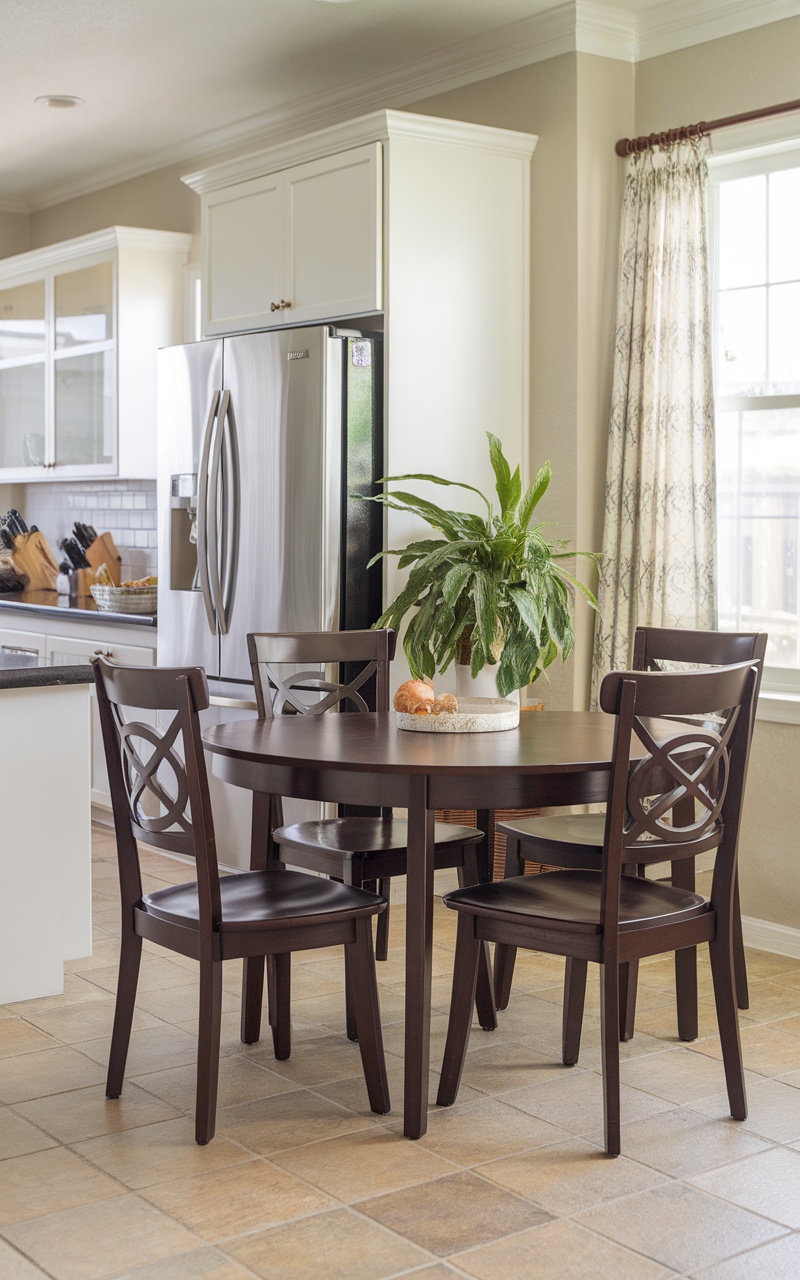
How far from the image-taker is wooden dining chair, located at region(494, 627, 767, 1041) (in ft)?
10.7

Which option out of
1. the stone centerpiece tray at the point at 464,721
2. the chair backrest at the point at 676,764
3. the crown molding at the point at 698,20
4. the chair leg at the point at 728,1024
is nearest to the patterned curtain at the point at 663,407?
the crown molding at the point at 698,20

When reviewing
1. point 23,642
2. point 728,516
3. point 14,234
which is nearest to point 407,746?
point 728,516

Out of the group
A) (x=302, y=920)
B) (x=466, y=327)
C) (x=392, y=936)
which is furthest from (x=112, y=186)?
(x=302, y=920)

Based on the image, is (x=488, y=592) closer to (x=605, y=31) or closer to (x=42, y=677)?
(x=42, y=677)

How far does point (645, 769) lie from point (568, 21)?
9.06 ft

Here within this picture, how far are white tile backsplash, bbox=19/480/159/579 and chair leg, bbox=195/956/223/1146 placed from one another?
397 centimetres

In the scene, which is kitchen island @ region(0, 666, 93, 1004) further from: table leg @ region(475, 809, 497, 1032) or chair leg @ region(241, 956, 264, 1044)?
table leg @ region(475, 809, 497, 1032)

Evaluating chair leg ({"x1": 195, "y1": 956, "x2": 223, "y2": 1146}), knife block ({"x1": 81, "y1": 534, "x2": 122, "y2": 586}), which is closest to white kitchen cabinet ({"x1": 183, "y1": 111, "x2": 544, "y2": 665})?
chair leg ({"x1": 195, "y1": 956, "x2": 223, "y2": 1146})

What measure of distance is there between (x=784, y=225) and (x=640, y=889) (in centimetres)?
232

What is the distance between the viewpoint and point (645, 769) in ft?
8.68

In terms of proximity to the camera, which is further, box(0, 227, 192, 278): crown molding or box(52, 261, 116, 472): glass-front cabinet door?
box(52, 261, 116, 472): glass-front cabinet door

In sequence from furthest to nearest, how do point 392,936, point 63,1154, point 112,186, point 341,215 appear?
point 112,186
point 341,215
point 392,936
point 63,1154

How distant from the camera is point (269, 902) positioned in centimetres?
279

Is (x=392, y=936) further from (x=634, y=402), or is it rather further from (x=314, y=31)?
(x=314, y=31)
